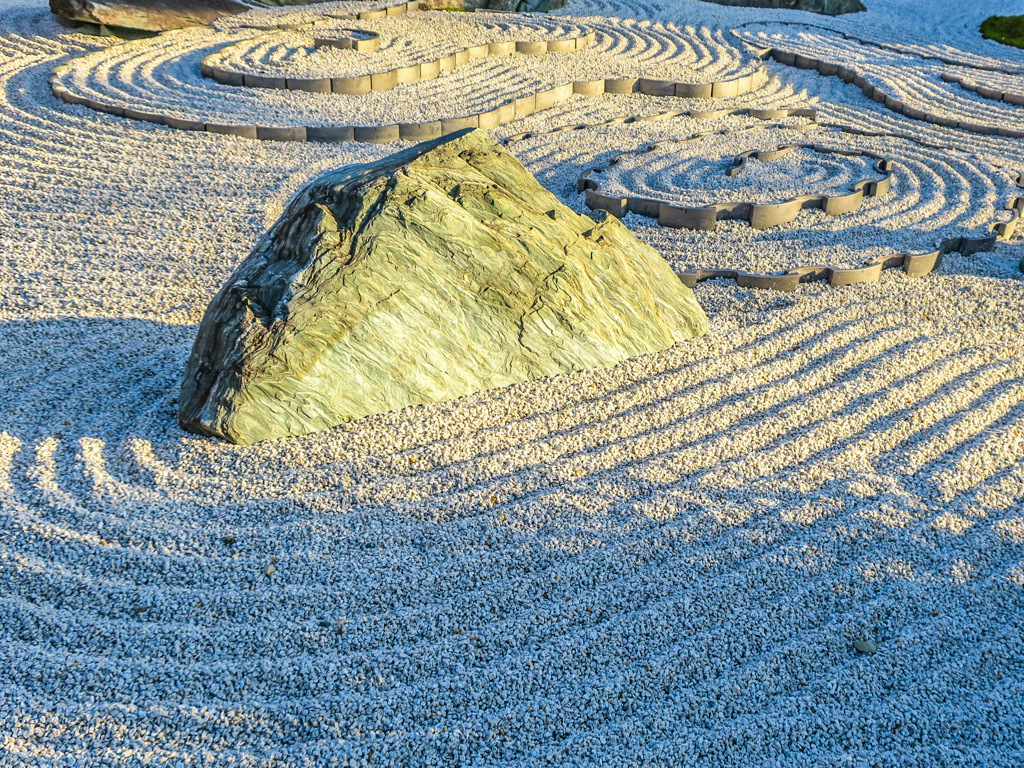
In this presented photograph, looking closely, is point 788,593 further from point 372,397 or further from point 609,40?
point 609,40

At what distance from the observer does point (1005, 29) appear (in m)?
18.5

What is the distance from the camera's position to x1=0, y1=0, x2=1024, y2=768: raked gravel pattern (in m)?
3.52

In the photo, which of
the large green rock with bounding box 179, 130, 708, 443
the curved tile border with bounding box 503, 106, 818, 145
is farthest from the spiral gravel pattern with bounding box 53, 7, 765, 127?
the large green rock with bounding box 179, 130, 708, 443

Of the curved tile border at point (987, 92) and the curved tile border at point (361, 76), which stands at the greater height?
the curved tile border at point (987, 92)

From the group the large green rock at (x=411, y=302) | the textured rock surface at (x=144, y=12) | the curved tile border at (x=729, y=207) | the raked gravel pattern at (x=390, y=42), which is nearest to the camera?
the large green rock at (x=411, y=302)

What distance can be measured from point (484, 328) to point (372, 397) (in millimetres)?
932

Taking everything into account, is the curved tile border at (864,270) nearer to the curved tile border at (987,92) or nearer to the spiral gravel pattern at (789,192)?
the spiral gravel pattern at (789,192)

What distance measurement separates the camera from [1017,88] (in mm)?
13805

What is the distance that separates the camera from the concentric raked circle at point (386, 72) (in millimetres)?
11508

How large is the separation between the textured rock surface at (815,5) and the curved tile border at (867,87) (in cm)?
318

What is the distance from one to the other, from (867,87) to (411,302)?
11.4m

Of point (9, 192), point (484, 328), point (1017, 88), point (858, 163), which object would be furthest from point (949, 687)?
point (1017, 88)

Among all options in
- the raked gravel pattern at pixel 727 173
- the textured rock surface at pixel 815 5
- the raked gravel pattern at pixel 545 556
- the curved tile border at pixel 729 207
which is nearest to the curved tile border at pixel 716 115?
the raked gravel pattern at pixel 727 173

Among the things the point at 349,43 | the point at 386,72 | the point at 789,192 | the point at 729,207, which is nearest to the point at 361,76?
the point at 386,72
